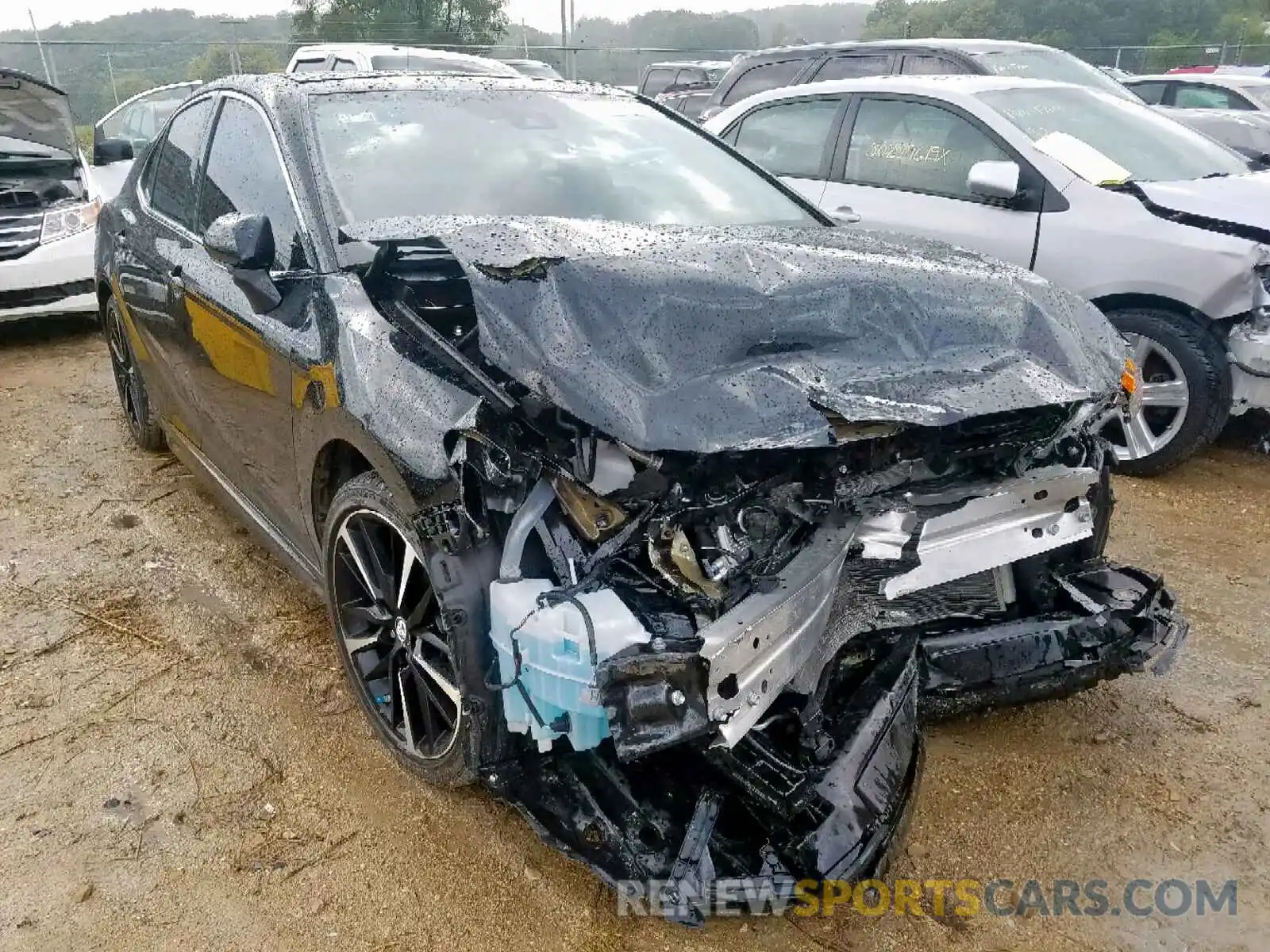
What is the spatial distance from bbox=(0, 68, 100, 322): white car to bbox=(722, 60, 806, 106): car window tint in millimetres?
5189

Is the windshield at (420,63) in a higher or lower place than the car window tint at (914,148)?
higher

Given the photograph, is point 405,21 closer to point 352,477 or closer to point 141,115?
point 141,115

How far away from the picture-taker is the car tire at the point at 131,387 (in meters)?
4.41

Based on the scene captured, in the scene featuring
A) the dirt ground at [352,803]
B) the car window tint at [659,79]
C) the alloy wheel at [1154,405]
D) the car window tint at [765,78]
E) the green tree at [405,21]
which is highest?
the green tree at [405,21]

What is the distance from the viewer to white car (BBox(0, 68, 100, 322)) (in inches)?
257

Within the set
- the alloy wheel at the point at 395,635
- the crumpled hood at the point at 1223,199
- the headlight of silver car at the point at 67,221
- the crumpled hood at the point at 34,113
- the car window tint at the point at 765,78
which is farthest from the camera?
the car window tint at the point at 765,78

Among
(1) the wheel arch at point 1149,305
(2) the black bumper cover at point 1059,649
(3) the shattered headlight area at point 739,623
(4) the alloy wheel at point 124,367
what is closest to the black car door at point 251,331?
(3) the shattered headlight area at point 739,623

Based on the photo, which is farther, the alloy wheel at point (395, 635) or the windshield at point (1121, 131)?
the windshield at point (1121, 131)

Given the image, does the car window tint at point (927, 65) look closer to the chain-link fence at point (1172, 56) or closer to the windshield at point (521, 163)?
the windshield at point (521, 163)

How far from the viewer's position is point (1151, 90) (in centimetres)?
1164

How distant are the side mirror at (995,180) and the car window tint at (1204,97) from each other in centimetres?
814

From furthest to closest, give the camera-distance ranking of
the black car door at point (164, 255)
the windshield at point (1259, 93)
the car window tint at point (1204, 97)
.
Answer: the car window tint at point (1204, 97) → the windshield at point (1259, 93) → the black car door at point (164, 255)

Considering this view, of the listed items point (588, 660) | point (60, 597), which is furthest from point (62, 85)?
point (588, 660)

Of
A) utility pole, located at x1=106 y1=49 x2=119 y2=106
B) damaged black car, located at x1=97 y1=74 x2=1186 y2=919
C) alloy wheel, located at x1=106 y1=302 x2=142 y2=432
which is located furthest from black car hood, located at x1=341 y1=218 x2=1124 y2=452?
utility pole, located at x1=106 y1=49 x2=119 y2=106
